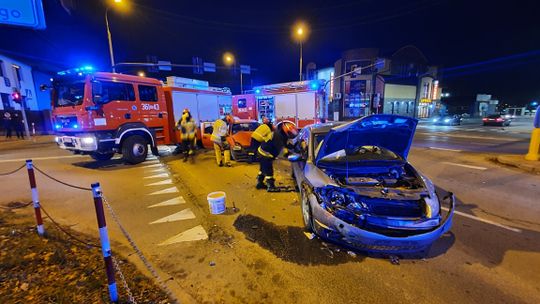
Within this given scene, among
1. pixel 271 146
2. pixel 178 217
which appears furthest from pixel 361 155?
pixel 178 217

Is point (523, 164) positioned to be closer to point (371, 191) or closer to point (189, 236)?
point (371, 191)

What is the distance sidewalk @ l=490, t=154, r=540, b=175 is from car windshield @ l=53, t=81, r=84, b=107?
13.7 m

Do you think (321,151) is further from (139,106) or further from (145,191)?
(139,106)

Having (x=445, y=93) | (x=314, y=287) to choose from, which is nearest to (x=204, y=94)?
(x=314, y=287)

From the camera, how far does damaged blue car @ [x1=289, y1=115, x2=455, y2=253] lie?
2.92m

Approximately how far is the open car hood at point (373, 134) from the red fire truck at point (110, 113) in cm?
730

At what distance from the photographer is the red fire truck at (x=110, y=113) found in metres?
7.55

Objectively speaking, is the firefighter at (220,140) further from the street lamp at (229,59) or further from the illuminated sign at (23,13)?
the street lamp at (229,59)

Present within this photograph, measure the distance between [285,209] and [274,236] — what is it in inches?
42.0

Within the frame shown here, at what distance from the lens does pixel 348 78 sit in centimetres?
3728

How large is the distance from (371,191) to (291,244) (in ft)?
4.46

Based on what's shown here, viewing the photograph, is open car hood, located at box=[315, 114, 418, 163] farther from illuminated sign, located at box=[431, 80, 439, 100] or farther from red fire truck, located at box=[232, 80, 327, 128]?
illuminated sign, located at box=[431, 80, 439, 100]

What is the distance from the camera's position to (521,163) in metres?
7.49

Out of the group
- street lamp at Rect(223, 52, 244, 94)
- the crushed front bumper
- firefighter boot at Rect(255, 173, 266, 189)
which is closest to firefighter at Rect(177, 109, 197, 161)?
firefighter boot at Rect(255, 173, 266, 189)
